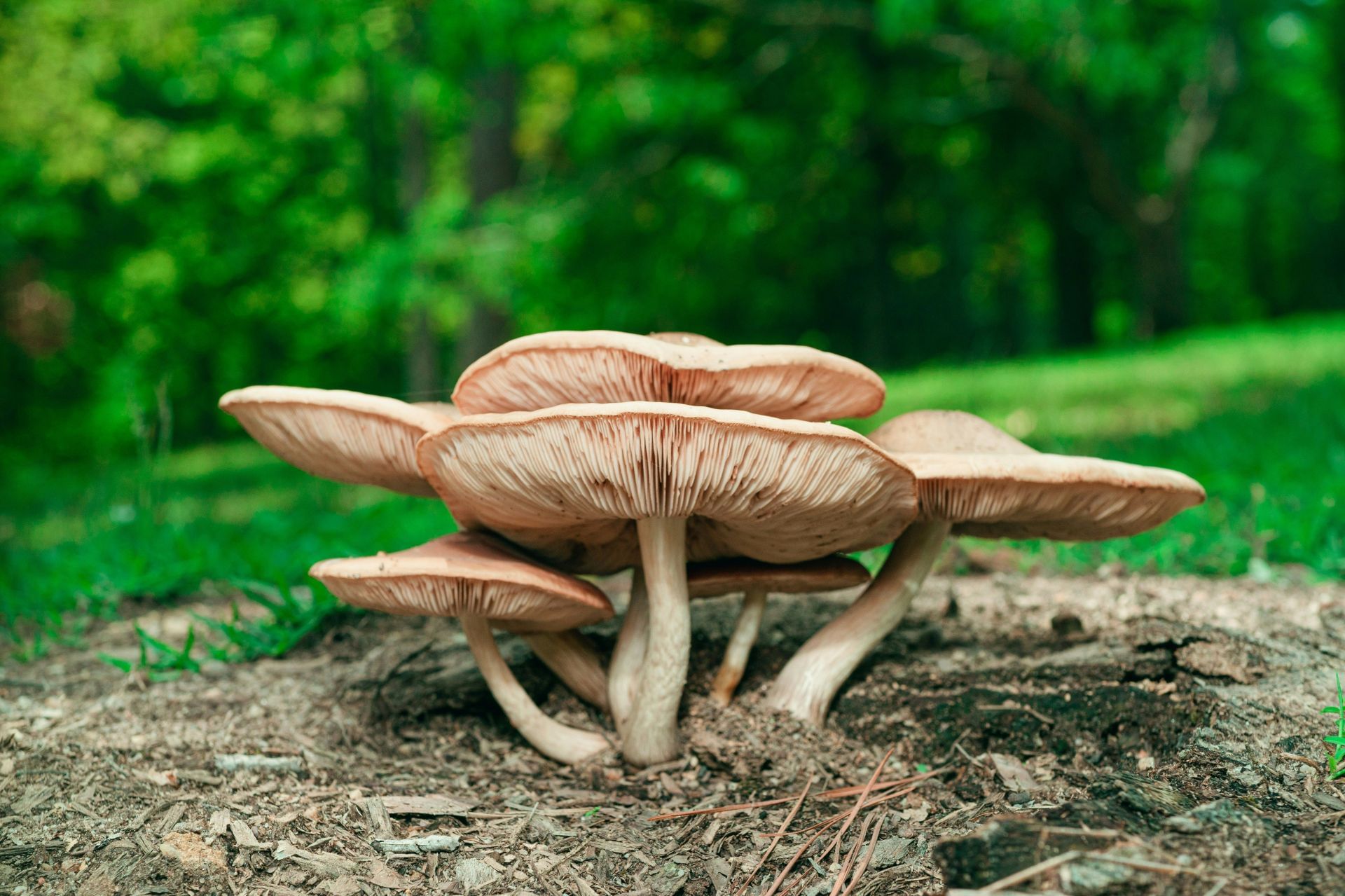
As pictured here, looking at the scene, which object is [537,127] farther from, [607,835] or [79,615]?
[607,835]

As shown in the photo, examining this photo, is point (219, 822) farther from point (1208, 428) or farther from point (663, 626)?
point (1208, 428)

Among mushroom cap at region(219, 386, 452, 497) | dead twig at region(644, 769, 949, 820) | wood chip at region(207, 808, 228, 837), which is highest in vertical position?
mushroom cap at region(219, 386, 452, 497)

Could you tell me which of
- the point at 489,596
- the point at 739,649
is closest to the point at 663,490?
the point at 489,596

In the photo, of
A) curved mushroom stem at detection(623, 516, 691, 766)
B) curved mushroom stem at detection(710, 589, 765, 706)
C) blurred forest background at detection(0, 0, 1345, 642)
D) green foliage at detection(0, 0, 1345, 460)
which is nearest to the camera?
curved mushroom stem at detection(623, 516, 691, 766)

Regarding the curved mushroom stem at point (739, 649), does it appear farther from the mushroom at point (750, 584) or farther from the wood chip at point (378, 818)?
the wood chip at point (378, 818)

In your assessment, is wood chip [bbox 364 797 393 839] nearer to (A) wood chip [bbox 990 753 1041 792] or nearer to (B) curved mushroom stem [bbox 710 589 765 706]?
(B) curved mushroom stem [bbox 710 589 765 706]

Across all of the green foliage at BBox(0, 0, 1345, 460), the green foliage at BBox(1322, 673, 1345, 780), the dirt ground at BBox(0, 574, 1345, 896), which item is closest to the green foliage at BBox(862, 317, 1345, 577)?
the dirt ground at BBox(0, 574, 1345, 896)
